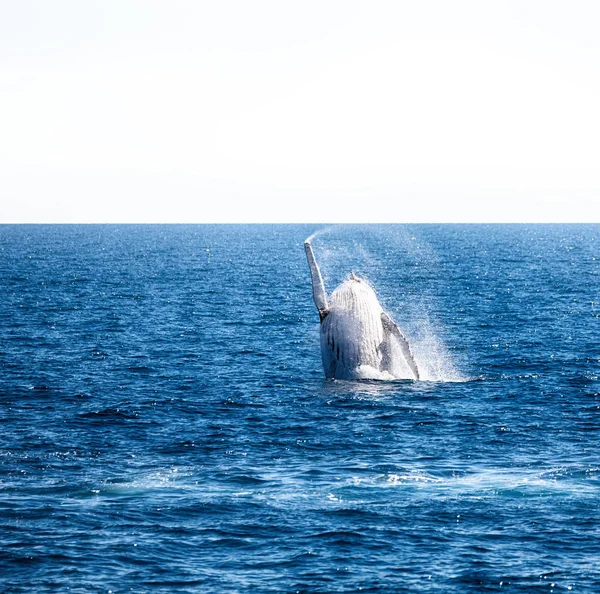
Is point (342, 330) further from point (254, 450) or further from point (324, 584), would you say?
point (324, 584)

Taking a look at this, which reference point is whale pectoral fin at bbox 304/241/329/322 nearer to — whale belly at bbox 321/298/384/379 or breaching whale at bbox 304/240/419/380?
breaching whale at bbox 304/240/419/380

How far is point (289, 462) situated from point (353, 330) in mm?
8321

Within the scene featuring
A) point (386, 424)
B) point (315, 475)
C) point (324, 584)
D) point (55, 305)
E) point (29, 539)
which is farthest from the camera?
point (55, 305)

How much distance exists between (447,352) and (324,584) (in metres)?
35.5

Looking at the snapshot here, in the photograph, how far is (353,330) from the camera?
38.3 m

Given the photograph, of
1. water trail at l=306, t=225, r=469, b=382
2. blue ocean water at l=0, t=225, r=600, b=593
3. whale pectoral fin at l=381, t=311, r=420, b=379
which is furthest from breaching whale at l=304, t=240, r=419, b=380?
blue ocean water at l=0, t=225, r=600, b=593

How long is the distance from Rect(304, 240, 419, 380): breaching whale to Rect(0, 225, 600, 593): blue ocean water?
1.32 meters

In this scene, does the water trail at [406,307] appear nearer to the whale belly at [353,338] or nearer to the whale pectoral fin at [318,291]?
the whale belly at [353,338]

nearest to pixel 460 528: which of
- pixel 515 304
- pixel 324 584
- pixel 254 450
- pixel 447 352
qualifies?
pixel 324 584

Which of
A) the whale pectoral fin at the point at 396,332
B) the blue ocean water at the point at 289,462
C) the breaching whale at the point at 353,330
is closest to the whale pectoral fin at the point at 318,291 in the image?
the breaching whale at the point at 353,330

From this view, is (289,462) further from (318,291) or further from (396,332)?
(396,332)

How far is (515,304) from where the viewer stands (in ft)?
275

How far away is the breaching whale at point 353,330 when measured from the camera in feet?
126

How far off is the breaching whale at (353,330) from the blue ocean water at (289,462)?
1.32 meters
